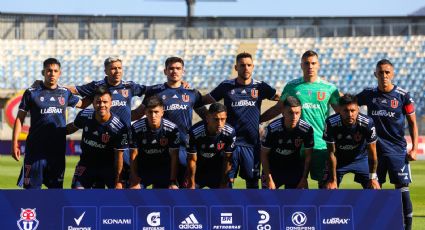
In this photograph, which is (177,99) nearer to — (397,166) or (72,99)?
(72,99)

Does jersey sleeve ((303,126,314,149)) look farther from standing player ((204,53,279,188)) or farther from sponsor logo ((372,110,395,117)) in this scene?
sponsor logo ((372,110,395,117))

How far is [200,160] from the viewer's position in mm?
9172

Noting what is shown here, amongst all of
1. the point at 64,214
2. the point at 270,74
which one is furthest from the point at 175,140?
the point at 270,74

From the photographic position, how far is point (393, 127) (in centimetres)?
959

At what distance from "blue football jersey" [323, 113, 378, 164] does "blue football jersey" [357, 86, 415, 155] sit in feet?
1.63

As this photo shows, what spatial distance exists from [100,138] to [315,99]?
2.62m

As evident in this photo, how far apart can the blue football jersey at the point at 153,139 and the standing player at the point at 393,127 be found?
2.39 m

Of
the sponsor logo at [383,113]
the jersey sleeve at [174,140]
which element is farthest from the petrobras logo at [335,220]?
the sponsor logo at [383,113]

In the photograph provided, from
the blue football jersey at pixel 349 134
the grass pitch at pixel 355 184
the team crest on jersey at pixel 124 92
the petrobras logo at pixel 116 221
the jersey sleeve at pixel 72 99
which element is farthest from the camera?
the grass pitch at pixel 355 184

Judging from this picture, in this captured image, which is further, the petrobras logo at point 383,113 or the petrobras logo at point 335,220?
the petrobras logo at point 383,113

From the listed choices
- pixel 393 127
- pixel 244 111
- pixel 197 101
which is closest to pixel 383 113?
pixel 393 127

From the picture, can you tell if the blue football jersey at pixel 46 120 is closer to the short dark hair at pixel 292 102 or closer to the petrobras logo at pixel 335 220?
the short dark hair at pixel 292 102

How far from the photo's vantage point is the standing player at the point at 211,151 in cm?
886

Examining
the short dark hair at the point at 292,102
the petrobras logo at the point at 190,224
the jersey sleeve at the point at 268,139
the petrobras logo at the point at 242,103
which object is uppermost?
the petrobras logo at the point at 242,103
